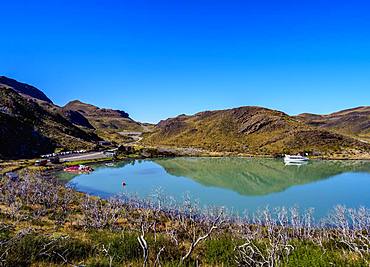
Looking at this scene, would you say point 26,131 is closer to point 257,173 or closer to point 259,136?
point 257,173

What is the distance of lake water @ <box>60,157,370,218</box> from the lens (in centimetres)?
4959

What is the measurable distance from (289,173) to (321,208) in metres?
38.3

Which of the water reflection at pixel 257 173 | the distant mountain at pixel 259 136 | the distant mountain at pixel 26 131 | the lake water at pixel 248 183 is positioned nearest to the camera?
the lake water at pixel 248 183

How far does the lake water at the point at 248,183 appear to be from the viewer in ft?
163

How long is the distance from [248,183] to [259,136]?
86415 millimetres

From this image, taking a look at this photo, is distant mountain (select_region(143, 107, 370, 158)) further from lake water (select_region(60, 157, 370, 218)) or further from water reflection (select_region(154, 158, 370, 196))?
lake water (select_region(60, 157, 370, 218))

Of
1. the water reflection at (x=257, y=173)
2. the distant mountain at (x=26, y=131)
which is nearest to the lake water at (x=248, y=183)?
the water reflection at (x=257, y=173)

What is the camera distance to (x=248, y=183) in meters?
67.4

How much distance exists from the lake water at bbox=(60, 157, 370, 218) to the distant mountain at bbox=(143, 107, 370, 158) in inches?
1249

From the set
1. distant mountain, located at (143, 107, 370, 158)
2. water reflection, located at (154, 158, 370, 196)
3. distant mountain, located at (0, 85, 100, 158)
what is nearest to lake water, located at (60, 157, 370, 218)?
water reflection, located at (154, 158, 370, 196)

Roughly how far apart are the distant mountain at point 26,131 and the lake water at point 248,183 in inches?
1064

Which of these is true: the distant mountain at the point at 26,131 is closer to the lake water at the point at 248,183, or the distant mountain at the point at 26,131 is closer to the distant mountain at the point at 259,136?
the lake water at the point at 248,183

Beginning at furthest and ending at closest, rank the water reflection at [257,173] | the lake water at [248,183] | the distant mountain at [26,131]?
the distant mountain at [26,131] < the water reflection at [257,173] < the lake water at [248,183]

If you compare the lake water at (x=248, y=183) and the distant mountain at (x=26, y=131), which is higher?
the distant mountain at (x=26, y=131)
